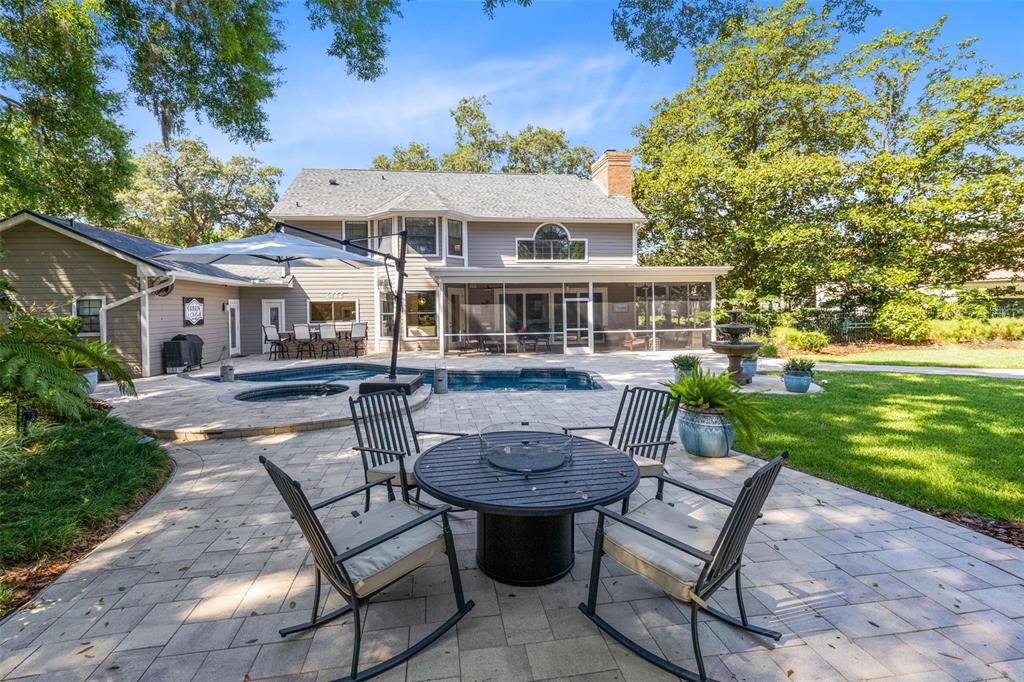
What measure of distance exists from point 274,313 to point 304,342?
7.16 feet

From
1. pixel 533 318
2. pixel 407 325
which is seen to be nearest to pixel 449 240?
pixel 407 325

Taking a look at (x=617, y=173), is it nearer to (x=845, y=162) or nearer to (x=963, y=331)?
(x=845, y=162)

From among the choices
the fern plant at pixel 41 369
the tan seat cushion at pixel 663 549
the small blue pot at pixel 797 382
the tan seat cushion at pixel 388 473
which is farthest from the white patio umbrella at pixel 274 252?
the small blue pot at pixel 797 382

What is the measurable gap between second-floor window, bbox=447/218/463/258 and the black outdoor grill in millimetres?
7594

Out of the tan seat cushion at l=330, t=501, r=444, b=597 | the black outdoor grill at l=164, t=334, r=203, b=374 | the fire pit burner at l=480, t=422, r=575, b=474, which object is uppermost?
the black outdoor grill at l=164, t=334, r=203, b=374

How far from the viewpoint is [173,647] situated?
207cm

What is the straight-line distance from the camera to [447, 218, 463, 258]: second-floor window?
1491 cm

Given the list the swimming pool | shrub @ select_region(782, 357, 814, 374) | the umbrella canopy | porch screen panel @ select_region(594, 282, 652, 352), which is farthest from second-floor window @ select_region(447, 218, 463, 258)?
shrub @ select_region(782, 357, 814, 374)

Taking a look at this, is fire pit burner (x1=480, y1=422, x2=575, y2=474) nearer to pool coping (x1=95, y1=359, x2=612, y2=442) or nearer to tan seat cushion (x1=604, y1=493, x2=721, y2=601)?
tan seat cushion (x1=604, y1=493, x2=721, y2=601)

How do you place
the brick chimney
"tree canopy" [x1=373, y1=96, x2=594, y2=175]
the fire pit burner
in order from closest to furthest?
the fire pit burner, the brick chimney, "tree canopy" [x1=373, y1=96, x2=594, y2=175]

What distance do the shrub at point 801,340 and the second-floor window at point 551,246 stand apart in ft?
22.6

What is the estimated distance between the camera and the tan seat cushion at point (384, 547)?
6.56 ft

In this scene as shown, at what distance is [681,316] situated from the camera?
48.6 feet

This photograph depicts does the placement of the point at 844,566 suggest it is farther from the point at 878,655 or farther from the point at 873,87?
the point at 873,87
